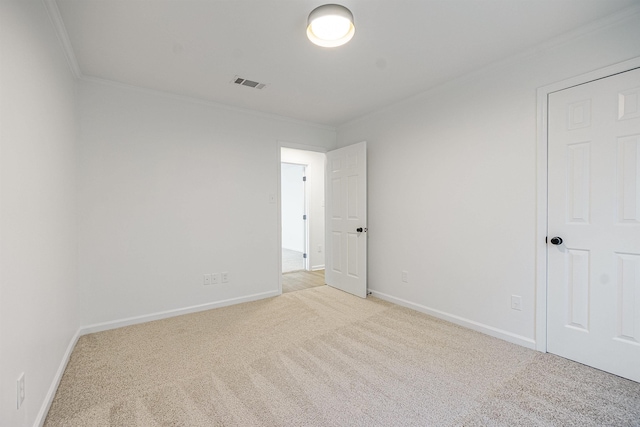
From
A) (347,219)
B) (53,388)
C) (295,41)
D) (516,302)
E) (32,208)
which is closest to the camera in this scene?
(32,208)

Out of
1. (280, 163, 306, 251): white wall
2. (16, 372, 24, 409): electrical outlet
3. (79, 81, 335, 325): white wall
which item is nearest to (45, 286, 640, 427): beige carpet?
(16, 372, 24, 409): electrical outlet

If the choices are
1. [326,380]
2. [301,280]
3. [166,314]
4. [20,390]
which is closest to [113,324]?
[166,314]

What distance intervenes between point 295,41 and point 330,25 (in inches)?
16.0

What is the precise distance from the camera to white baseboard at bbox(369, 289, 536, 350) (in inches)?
101

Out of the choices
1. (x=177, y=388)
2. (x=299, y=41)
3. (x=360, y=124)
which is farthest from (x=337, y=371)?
(x=360, y=124)

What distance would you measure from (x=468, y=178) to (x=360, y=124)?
180cm

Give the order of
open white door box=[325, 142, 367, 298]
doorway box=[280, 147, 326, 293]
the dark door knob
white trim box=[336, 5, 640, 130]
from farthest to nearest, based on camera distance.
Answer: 1. doorway box=[280, 147, 326, 293]
2. open white door box=[325, 142, 367, 298]
3. the dark door knob
4. white trim box=[336, 5, 640, 130]

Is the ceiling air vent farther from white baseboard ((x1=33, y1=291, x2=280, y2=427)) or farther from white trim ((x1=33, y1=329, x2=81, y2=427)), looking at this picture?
white trim ((x1=33, y1=329, x2=81, y2=427))

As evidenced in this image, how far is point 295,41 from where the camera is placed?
7.54 ft

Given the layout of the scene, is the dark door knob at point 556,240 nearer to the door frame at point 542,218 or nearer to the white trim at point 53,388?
the door frame at point 542,218

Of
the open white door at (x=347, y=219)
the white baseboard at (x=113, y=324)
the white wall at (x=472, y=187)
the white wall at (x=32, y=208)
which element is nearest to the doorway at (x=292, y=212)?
the open white door at (x=347, y=219)

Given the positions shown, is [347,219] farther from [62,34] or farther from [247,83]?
[62,34]

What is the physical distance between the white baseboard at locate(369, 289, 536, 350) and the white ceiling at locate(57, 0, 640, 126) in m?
2.41

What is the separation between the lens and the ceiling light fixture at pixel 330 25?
1873 millimetres
